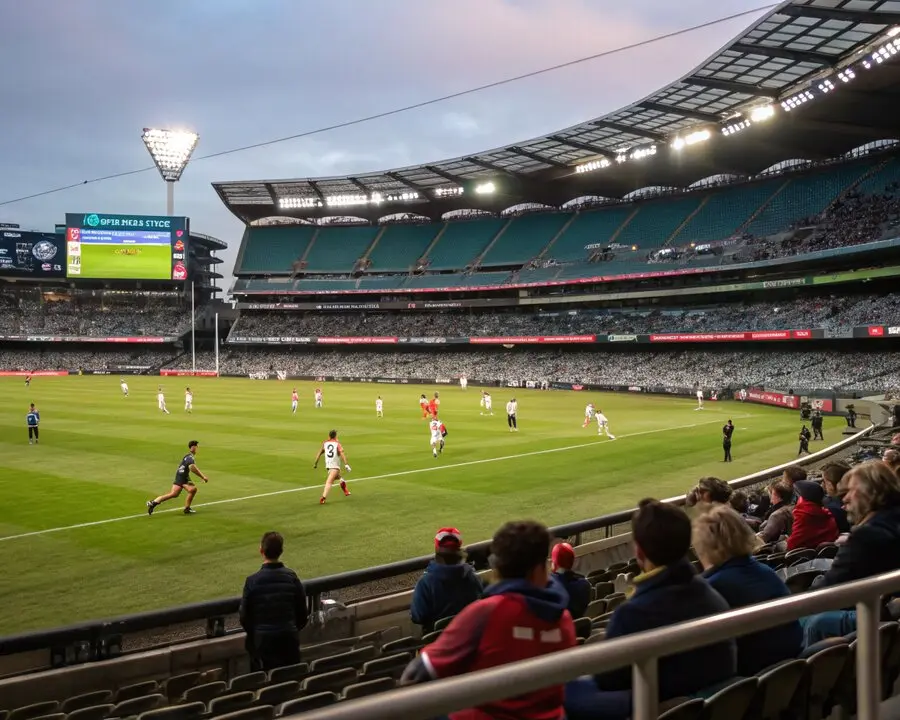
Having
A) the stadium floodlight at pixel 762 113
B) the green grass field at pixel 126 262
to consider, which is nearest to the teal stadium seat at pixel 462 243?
the green grass field at pixel 126 262

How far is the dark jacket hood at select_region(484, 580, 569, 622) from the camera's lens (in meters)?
3.26

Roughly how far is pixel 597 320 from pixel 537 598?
80.9 metres

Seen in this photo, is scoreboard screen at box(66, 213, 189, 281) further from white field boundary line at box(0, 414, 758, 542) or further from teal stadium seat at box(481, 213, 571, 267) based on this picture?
white field boundary line at box(0, 414, 758, 542)

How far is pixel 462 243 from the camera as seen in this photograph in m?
101

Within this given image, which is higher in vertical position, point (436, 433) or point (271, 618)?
point (436, 433)

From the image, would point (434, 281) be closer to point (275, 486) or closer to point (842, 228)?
point (842, 228)

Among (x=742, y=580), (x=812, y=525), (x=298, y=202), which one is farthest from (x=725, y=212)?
(x=742, y=580)

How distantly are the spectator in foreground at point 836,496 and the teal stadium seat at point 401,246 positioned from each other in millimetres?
93674

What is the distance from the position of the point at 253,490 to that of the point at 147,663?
1284 centimetres

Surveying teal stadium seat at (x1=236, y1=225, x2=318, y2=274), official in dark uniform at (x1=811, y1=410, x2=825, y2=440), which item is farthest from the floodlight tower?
official in dark uniform at (x1=811, y1=410, x2=825, y2=440)

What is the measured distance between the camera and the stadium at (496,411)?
4.12 metres

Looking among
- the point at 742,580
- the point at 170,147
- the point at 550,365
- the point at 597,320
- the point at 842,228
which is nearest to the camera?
the point at 742,580

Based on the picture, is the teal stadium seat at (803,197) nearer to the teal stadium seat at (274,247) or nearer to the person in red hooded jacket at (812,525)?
the teal stadium seat at (274,247)

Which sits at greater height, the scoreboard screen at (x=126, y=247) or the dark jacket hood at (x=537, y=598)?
the scoreboard screen at (x=126, y=247)
